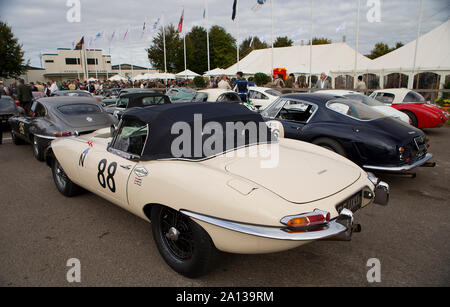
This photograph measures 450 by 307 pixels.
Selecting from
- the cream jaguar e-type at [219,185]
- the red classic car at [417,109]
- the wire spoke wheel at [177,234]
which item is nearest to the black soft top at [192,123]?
the cream jaguar e-type at [219,185]

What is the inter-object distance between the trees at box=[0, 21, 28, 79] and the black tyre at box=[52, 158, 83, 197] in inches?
1664

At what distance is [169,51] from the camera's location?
46.6 m

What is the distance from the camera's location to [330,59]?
2789cm

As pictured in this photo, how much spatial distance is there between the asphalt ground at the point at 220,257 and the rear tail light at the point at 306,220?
706 millimetres

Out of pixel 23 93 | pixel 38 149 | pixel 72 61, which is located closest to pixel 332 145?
pixel 38 149

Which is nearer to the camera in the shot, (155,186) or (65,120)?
(155,186)

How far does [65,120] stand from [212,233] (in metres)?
5.70

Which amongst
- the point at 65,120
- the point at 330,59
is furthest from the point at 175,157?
the point at 330,59

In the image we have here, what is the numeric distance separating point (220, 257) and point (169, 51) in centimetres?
4808

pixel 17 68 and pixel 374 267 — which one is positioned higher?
pixel 17 68

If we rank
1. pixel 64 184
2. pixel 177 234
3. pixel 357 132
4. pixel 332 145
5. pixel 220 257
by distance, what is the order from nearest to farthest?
pixel 220 257
pixel 177 234
pixel 64 184
pixel 357 132
pixel 332 145

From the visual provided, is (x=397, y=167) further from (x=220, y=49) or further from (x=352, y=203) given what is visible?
(x=220, y=49)
